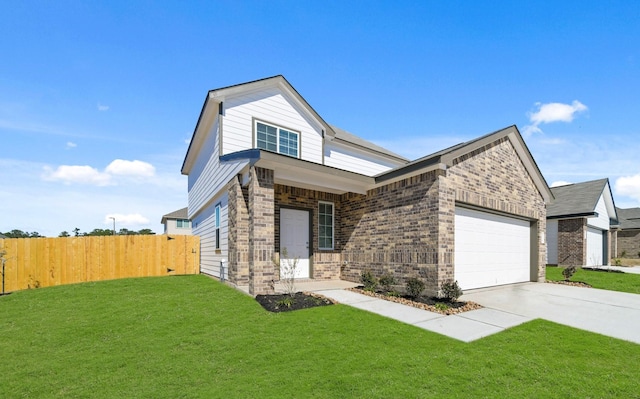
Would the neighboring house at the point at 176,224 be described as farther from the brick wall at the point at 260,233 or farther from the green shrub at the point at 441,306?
the green shrub at the point at 441,306

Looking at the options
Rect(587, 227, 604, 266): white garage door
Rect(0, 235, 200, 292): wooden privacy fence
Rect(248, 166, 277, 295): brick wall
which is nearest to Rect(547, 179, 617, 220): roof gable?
Rect(587, 227, 604, 266): white garage door

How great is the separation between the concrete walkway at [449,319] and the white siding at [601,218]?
18030 millimetres

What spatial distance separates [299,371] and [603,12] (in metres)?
11.5

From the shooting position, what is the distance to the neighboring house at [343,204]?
8242 mm

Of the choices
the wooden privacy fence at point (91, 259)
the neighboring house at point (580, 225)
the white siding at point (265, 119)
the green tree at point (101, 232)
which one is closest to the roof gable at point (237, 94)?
the white siding at point (265, 119)

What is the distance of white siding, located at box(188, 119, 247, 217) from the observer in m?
9.58

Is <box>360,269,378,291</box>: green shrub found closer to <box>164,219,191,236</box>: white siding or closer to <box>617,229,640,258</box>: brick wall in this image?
<box>164,219,191,236</box>: white siding

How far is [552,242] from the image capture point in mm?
19781

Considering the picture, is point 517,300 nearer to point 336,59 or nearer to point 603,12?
point 603,12

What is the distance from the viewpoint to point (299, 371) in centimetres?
390

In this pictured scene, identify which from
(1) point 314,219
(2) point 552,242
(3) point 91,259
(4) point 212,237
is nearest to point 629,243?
(2) point 552,242

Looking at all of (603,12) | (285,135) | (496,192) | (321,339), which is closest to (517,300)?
(496,192)

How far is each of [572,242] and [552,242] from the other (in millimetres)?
1106

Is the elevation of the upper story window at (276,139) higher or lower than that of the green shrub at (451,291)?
higher
